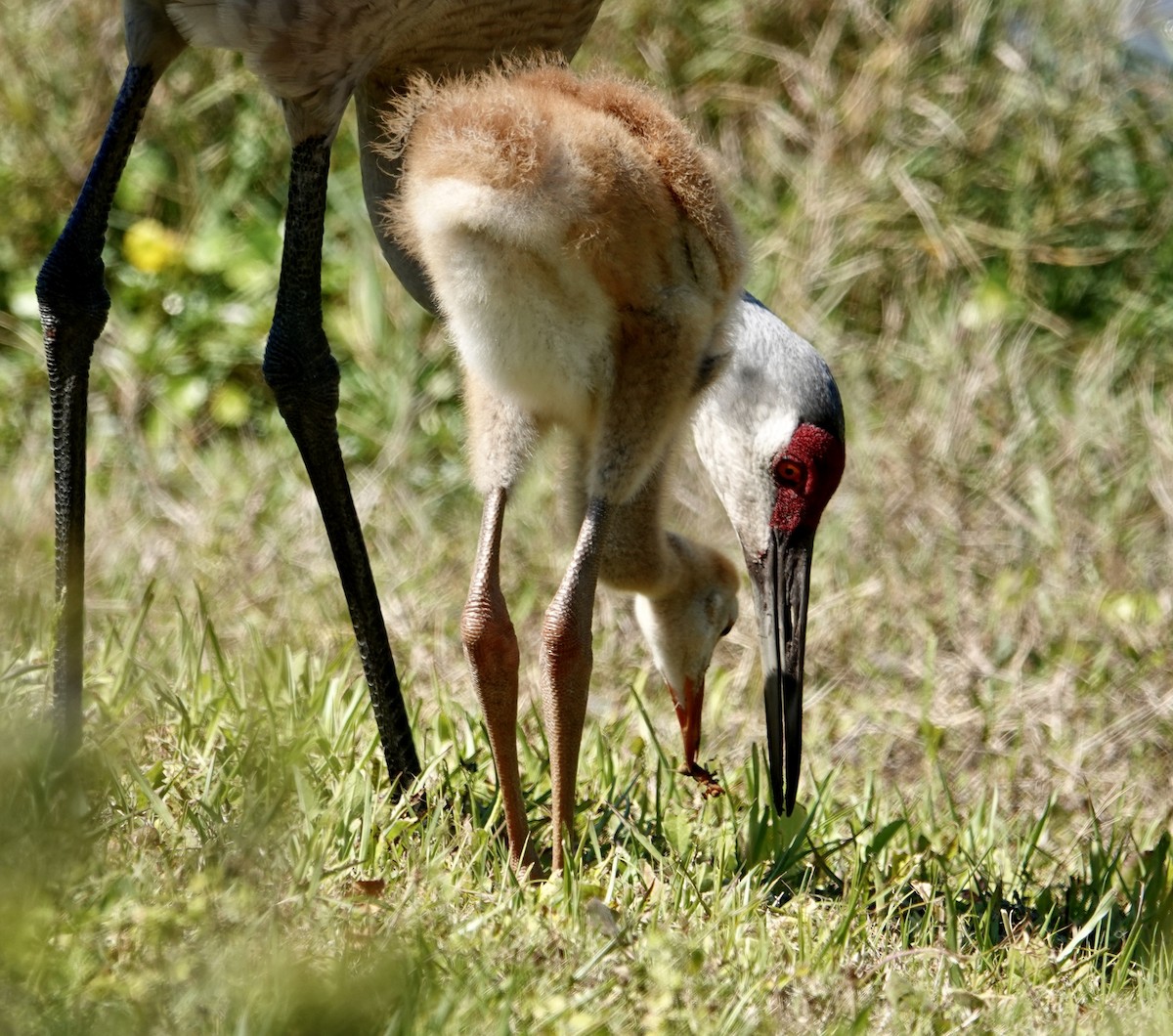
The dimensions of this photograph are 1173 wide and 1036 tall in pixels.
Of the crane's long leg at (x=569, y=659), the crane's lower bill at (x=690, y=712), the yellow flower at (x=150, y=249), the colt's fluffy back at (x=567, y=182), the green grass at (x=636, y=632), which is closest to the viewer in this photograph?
the green grass at (x=636, y=632)

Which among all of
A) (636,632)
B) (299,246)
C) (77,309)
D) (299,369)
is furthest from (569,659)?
(636,632)

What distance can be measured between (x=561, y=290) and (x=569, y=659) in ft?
2.19

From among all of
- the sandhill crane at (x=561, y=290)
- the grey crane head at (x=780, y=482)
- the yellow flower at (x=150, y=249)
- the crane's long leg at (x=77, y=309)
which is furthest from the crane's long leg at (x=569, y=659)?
the yellow flower at (x=150, y=249)

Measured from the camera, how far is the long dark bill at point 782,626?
354 centimetres

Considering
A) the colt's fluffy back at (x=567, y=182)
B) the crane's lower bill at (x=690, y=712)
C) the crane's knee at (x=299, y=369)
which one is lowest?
the crane's lower bill at (x=690, y=712)

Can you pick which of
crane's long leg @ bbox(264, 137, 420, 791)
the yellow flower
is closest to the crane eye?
crane's long leg @ bbox(264, 137, 420, 791)

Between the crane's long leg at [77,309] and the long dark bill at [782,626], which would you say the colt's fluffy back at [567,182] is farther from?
the long dark bill at [782,626]

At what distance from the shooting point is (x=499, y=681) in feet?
10.3

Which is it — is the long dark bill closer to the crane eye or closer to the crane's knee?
the crane eye

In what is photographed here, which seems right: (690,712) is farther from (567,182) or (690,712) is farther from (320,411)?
(567,182)

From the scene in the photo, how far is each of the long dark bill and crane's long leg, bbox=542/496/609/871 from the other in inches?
23.4

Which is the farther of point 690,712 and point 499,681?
point 690,712

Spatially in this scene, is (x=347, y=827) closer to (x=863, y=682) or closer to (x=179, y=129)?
(x=863, y=682)

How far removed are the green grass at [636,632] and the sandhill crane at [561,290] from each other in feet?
1.16
